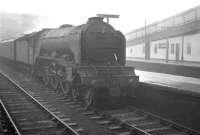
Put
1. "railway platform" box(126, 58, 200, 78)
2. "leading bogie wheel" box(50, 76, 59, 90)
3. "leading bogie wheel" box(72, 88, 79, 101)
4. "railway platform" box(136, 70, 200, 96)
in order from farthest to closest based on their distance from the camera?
"railway platform" box(126, 58, 200, 78) → "leading bogie wheel" box(50, 76, 59, 90) → "railway platform" box(136, 70, 200, 96) → "leading bogie wheel" box(72, 88, 79, 101)

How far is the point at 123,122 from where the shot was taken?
25.4 feet

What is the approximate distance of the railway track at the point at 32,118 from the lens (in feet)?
23.8

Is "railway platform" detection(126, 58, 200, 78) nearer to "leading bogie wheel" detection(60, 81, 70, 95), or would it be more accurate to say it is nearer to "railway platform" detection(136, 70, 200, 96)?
"railway platform" detection(136, 70, 200, 96)

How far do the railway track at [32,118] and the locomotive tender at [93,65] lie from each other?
137 centimetres

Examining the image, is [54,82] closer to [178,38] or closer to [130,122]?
[130,122]

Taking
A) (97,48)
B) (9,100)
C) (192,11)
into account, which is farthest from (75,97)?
(192,11)

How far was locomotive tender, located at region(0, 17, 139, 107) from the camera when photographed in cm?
945

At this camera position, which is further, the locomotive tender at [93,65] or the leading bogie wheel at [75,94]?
the leading bogie wheel at [75,94]

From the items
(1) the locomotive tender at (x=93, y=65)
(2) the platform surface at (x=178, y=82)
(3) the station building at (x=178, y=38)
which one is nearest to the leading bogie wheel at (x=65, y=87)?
(1) the locomotive tender at (x=93, y=65)

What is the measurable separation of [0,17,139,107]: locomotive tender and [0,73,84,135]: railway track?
53.8 inches

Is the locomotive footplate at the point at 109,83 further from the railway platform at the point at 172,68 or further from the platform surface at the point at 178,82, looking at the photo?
the railway platform at the point at 172,68

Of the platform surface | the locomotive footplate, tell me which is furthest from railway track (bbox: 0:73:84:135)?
the platform surface

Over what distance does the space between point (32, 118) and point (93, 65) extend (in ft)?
9.15

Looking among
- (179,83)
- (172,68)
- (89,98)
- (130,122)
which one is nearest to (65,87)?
(89,98)
